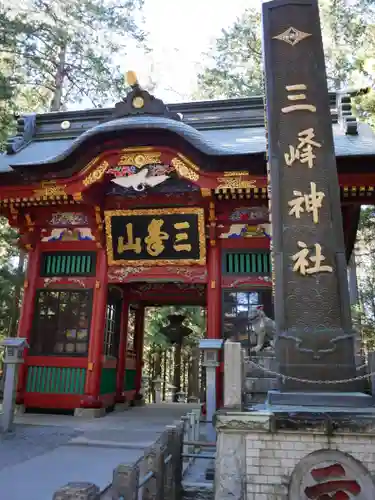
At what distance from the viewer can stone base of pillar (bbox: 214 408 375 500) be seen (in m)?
3.43

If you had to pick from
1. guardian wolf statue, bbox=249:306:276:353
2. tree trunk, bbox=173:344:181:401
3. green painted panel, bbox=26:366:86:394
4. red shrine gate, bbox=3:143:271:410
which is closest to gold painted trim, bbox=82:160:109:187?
red shrine gate, bbox=3:143:271:410

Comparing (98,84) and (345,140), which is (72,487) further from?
(98,84)

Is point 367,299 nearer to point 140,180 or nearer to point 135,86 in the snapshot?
point 140,180

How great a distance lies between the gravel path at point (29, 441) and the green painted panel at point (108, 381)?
2201 millimetres

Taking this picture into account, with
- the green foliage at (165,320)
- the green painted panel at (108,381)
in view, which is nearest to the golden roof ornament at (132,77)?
the green painted panel at (108,381)

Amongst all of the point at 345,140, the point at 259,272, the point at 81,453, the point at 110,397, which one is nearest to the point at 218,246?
the point at 259,272

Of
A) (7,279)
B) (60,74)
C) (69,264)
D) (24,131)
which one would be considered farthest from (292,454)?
(60,74)

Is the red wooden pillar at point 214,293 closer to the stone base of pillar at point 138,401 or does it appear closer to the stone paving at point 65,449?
the stone paving at point 65,449

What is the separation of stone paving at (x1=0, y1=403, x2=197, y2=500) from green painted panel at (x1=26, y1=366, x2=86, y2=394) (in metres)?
0.57

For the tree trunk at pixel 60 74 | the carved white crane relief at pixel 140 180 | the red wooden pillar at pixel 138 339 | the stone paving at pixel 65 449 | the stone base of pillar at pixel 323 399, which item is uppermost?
the tree trunk at pixel 60 74

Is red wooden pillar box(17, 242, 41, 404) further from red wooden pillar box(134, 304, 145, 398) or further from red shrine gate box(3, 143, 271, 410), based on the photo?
red wooden pillar box(134, 304, 145, 398)

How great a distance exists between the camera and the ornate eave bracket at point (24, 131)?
11.1 meters

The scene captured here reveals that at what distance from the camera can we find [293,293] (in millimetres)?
4477

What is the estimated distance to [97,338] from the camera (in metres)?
9.06
